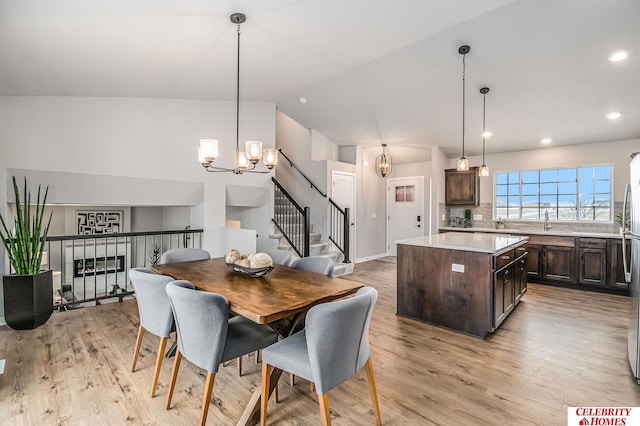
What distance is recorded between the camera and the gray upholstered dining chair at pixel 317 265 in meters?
2.81

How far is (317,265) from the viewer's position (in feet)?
9.57

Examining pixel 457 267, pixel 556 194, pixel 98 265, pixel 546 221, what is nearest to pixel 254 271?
pixel 457 267

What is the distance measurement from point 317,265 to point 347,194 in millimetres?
4279

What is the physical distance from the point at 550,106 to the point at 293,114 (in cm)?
416

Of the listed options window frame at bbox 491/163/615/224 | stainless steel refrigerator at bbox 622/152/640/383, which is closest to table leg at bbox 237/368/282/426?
stainless steel refrigerator at bbox 622/152/640/383

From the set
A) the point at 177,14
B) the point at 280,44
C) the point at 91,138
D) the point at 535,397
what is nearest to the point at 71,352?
the point at 91,138

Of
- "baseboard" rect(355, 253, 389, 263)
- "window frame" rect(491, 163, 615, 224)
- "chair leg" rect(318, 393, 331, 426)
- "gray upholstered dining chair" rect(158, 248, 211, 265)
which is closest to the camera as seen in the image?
"chair leg" rect(318, 393, 331, 426)

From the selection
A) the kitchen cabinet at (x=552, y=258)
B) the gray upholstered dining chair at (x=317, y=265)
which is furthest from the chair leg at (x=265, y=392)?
the kitchen cabinet at (x=552, y=258)

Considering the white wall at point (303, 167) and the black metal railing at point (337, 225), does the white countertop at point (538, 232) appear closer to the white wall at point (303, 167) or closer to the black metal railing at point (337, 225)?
the black metal railing at point (337, 225)

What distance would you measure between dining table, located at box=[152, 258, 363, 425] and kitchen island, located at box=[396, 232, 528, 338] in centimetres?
152

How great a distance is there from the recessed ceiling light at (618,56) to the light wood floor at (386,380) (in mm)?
2887

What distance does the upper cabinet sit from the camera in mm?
6527

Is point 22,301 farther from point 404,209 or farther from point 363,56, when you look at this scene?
point 404,209

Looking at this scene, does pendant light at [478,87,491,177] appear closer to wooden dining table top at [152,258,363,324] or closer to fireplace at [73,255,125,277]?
wooden dining table top at [152,258,363,324]
